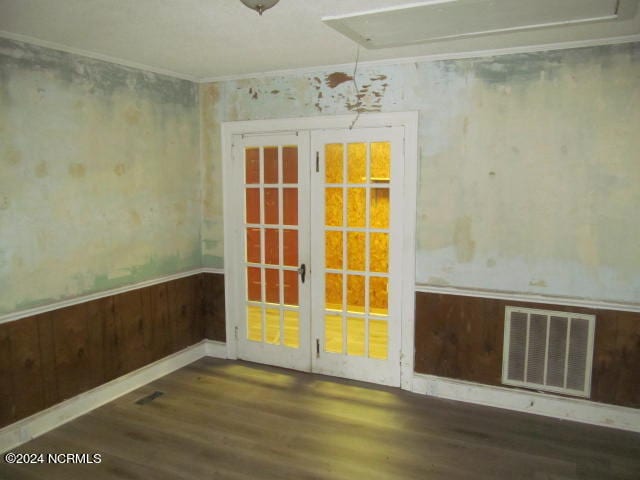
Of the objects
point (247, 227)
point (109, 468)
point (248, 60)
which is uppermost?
point (248, 60)

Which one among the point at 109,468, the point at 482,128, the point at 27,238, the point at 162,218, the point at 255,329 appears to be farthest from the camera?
the point at 255,329


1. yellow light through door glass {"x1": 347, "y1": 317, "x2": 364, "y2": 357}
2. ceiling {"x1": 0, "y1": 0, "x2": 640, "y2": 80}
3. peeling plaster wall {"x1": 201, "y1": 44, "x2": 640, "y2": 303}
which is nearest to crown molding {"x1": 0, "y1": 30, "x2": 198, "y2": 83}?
ceiling {"x1": 0, "y1": 0, "x2": 640, "y2": 80}

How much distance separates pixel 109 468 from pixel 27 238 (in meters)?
1.51

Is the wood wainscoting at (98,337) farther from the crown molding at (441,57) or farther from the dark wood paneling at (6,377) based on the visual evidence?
the crown molding at (441,57)

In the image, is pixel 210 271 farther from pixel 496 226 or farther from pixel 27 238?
pixel 496 226

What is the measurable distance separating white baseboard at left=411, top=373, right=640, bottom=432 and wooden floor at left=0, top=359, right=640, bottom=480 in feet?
0.24

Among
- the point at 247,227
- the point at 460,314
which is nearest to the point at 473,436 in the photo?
the point at 460,314

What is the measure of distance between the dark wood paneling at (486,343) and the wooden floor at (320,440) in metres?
0.25

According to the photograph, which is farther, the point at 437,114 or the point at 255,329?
the point at 255,329

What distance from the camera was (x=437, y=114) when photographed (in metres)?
3.67

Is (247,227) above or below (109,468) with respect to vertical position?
above

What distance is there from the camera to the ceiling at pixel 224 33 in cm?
254

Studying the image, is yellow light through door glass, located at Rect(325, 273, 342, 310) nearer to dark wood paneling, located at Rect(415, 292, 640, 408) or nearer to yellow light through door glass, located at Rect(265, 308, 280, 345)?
yellow light through door glass, located at Rect(265, 308, 280, 345)

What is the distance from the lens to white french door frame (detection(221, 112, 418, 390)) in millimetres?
3764
